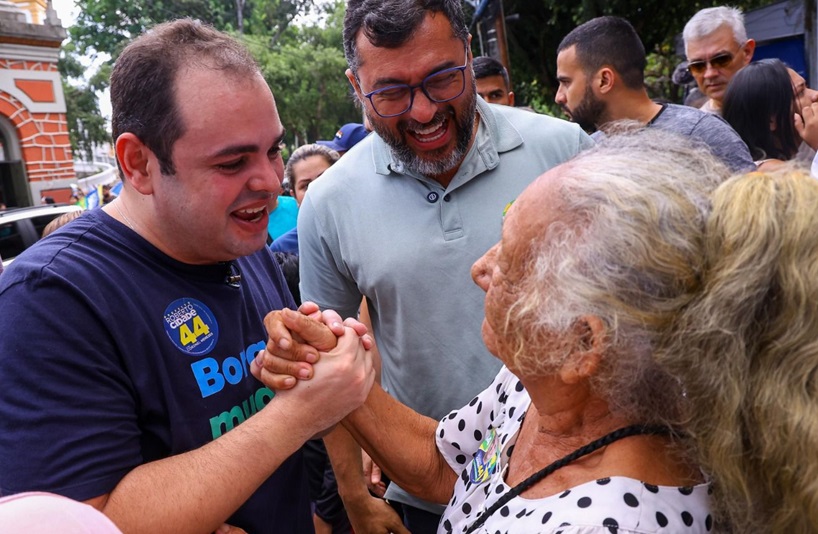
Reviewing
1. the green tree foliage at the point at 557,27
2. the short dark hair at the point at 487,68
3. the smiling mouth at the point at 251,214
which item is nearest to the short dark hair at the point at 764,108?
the short dark hair at the point at 487,68

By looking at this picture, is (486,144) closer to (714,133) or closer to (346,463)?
(346,463)

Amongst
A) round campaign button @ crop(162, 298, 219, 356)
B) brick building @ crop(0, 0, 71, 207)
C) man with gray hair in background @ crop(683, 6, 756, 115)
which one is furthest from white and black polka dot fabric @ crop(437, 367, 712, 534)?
brick building @ crop(0, 0, 71, 207)

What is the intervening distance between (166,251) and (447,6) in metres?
1.45

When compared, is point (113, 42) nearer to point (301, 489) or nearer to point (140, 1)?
point (140, 1)

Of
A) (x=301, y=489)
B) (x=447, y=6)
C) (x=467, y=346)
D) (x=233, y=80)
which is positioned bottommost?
(x=301, y=489)

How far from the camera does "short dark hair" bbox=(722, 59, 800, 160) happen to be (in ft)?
13.3

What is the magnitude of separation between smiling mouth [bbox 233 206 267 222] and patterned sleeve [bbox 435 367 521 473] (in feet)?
2.85

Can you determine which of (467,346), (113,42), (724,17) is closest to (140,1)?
(113,42)

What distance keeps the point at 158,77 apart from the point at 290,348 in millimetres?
778

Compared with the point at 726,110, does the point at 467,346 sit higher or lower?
lower

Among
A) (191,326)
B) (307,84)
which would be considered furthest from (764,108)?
(307,84)

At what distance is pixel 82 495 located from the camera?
1.44 meters

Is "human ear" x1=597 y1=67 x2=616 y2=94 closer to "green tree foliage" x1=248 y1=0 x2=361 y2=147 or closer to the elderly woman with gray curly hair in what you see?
the elderly woman with gray curly hair

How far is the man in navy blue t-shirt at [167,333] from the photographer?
1459 millimetres
